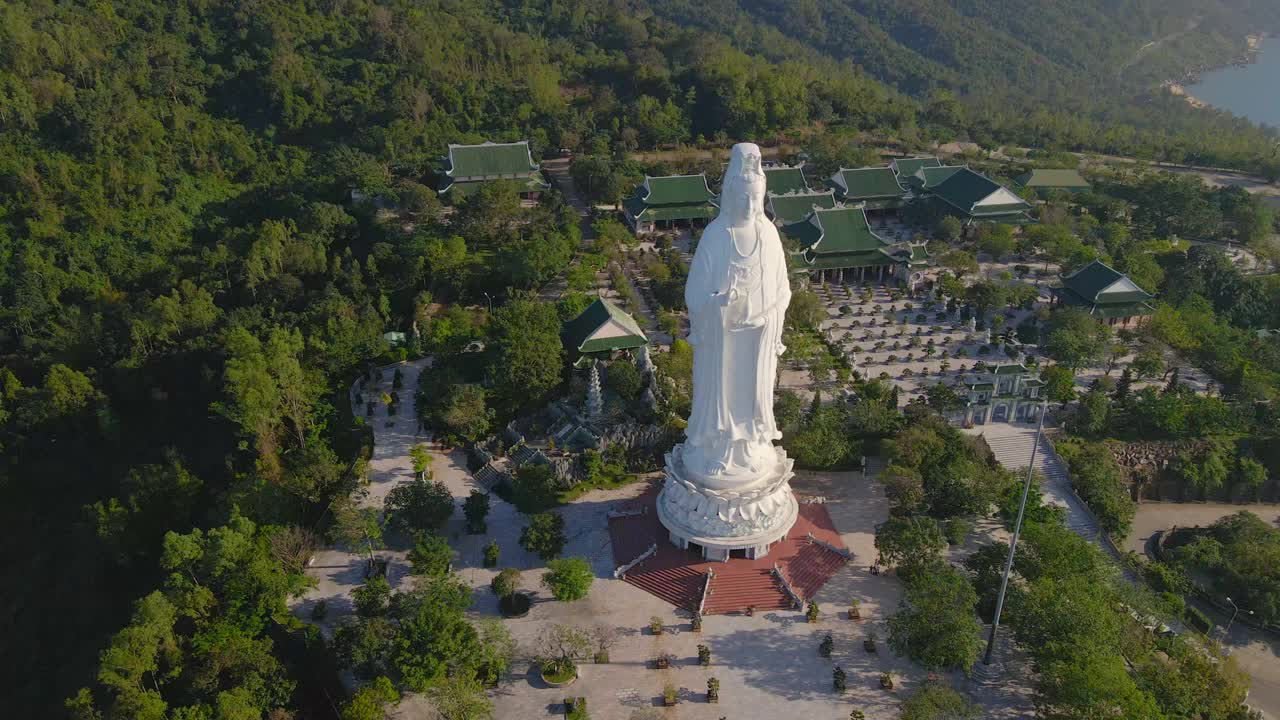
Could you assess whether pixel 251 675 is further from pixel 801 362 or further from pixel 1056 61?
pixel 1056 61

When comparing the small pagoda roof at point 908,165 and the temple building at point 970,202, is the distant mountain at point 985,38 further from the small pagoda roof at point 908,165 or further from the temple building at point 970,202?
the temple building at point 970,202

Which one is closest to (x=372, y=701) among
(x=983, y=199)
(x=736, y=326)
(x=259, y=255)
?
(x=736, y=326)

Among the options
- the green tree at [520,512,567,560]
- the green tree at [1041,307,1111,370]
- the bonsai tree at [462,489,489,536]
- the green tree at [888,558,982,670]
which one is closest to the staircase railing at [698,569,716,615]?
the green tree at [520,512,567,560]

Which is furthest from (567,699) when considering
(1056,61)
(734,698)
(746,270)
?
(1056,61)

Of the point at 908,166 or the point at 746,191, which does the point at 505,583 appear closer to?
the point at 746,191

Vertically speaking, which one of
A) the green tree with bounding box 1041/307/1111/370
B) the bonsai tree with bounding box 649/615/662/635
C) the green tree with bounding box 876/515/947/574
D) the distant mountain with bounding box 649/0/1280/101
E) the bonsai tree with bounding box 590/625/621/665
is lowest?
the bonsai tree with bounding box 590/625/621/665

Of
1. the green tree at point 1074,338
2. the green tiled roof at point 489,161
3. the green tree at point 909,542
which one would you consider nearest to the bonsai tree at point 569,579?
the green tree at point 909,542

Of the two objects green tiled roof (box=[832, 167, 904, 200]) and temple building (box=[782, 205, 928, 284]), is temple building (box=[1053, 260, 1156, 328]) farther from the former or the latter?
green tiled roof (box=[832, 167, 904, 200])
